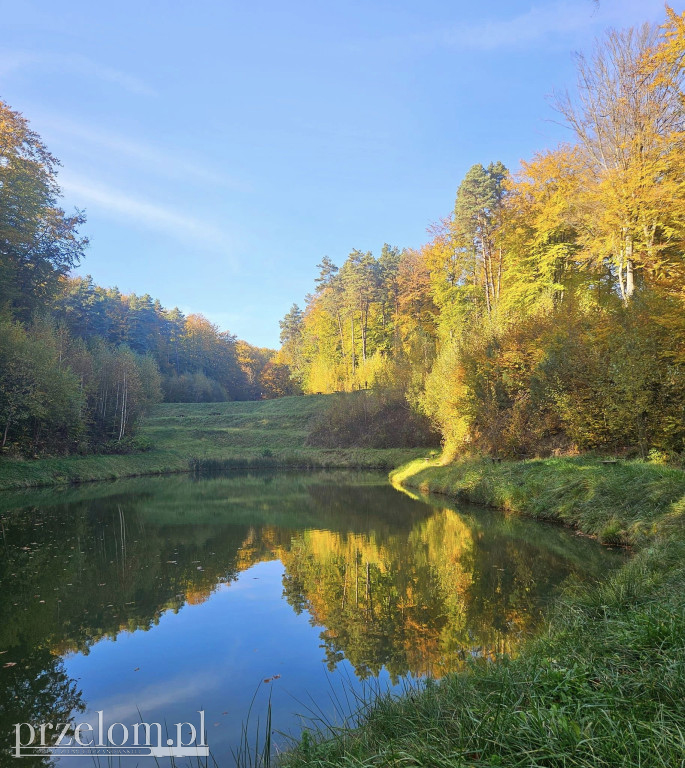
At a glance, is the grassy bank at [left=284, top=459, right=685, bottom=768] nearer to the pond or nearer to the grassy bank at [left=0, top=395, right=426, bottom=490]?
the pond

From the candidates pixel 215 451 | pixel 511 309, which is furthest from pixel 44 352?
pixel 511 309

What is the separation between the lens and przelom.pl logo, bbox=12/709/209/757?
158 inches

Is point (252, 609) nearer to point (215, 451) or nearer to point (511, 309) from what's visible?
point (511, 309)

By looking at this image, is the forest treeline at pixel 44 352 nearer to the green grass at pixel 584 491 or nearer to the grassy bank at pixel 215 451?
the grassy bank at pixel 215 451

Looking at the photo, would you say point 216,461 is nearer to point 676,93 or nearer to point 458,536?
point 458,536

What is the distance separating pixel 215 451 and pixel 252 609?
3132 centimetres

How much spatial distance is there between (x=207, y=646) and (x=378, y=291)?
146 feet

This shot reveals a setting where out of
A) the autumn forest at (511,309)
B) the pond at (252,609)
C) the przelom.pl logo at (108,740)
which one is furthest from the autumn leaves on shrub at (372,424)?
the przelom.pl logo at (108,740)

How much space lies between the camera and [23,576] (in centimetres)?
915

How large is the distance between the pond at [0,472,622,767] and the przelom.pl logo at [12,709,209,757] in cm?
11

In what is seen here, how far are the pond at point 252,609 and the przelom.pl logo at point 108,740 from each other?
4.4 inches

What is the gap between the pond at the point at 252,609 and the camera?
4801 millimetres

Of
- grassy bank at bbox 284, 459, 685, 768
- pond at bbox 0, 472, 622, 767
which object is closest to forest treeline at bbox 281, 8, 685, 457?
pond at bbox 0, 472, 622, 767

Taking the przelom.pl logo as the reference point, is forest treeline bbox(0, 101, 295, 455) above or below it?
above
